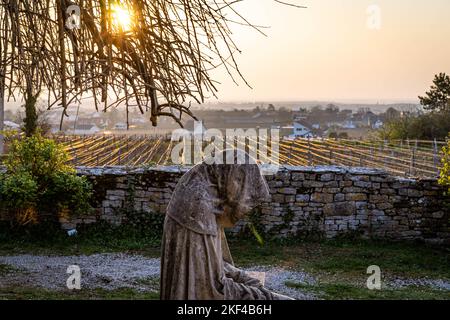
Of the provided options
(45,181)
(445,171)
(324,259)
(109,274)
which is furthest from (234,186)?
(45,181)

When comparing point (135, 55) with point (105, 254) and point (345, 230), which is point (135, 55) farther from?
point (345, 230)

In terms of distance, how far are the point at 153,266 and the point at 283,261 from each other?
2194 mm

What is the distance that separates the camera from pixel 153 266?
8812 millimetres

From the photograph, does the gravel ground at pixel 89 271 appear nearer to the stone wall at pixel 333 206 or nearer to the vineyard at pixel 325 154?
the stone wall at pixel 333 206

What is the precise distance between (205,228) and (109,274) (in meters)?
6.13

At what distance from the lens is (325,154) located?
28.5 meters

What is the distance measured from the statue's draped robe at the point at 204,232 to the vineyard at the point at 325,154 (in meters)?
14.0

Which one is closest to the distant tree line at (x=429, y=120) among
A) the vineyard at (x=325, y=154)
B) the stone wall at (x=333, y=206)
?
the vineyard at (x=325, y=154)

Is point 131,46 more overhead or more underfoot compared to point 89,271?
more overhead

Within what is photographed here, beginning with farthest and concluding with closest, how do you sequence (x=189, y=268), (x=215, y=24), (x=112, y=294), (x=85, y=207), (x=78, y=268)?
1. (x=85, y=207)
2. (x=78, y=268)
3. (x=112, y=294)
4. (x=215, y=24)
5. (x=189, y=268)

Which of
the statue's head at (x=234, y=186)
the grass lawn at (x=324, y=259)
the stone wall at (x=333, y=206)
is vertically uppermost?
the statue's head at (x=234, y=186)

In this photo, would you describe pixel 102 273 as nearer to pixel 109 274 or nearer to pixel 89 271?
pixel 109 274

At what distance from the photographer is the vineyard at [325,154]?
19.7 m
